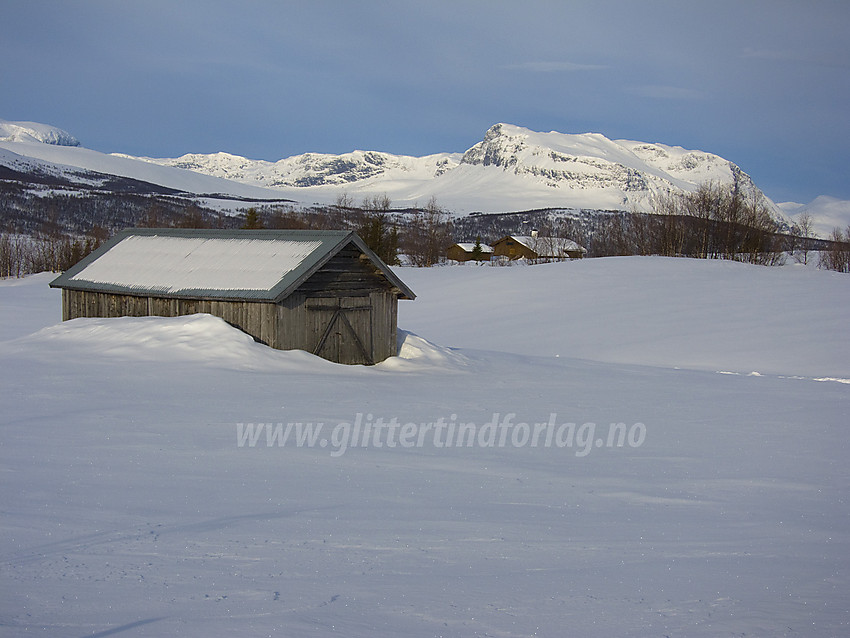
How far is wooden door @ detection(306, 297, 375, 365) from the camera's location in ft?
61.8

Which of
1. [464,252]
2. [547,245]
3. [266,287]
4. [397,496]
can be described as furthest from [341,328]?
[464,252]

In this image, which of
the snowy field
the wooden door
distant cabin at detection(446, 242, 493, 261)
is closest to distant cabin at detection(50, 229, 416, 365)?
the wooden door

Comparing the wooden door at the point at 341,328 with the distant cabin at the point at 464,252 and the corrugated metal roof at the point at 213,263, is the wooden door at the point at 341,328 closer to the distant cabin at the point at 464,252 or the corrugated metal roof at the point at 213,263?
the corrugated metal roof at the point at 213,263

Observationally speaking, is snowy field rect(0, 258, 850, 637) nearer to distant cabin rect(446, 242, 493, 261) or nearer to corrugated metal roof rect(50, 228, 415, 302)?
corrugated metal roof rect(50, 228, 415, 302)

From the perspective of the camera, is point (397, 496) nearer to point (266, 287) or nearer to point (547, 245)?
point (266, 287)

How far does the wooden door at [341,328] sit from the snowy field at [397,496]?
98 centimetres

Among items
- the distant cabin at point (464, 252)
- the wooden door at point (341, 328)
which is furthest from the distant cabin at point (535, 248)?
the wooden door at point (341, 328)

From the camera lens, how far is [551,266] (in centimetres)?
5212

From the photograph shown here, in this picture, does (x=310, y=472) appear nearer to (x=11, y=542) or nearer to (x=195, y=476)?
(x=195, y=476)

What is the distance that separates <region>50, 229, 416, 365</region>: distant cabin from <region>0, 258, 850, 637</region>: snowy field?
85 centimetres

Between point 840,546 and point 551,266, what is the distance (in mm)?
45268

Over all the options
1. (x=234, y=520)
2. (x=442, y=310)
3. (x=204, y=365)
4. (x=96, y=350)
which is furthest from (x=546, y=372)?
(x=442, y=310)

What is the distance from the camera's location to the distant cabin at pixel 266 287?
18094mm

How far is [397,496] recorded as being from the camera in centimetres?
840
